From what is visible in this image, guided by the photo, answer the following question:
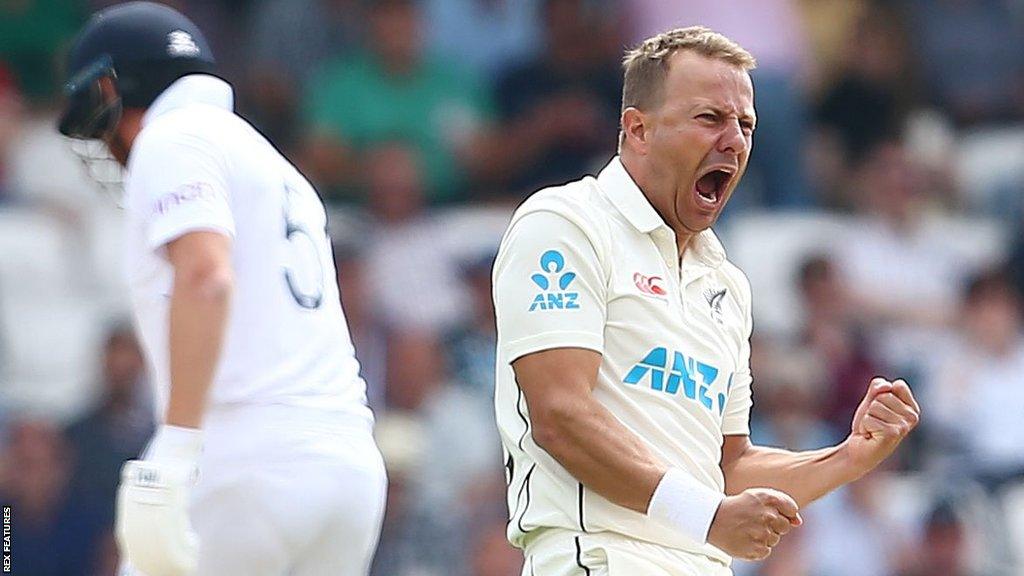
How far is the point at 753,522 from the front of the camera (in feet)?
12.8

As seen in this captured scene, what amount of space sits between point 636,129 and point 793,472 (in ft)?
2.96

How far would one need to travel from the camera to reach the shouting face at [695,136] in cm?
427

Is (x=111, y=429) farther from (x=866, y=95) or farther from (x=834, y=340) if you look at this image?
(x=866, y=95)

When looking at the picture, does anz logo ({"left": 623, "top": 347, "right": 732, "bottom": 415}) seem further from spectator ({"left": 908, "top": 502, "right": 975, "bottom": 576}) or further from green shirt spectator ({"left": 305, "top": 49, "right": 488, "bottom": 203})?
green shirt spectator ({"left": 305, "top": 49, "right": 488, "bottom": 203})

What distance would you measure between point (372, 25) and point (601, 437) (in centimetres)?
618

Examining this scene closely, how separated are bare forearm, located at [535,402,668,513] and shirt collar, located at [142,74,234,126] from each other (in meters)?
1.09

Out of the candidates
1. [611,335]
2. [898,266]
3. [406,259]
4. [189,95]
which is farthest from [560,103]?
[611,335]

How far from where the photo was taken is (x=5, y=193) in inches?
363

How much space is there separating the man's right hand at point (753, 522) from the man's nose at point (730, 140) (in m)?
0.80

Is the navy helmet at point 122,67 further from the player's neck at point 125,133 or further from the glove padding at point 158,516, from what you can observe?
the glove padding at point 158,516

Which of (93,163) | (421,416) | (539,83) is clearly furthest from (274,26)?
(93,163)

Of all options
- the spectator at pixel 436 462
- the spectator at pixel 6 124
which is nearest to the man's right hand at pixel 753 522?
the spectator at pixel 436 462

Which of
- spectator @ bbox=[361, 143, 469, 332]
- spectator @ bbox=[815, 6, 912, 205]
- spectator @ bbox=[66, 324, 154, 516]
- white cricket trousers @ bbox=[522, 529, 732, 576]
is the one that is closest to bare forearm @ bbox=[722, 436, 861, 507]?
white cricket trousers @ bbox=[522, 529, 732, 576]

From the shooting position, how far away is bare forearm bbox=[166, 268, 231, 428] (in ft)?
12.5
